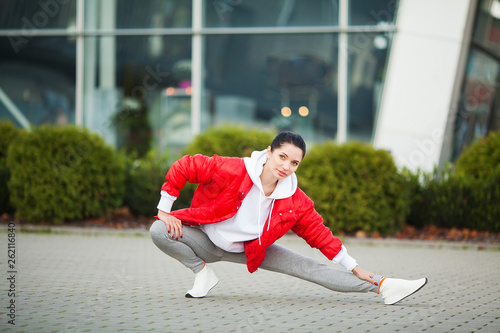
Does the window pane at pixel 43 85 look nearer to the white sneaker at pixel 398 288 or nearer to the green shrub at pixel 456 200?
the green shrub at pixel 456 200

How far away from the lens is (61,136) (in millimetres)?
10375

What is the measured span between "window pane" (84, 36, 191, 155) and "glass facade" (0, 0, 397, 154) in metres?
0.02

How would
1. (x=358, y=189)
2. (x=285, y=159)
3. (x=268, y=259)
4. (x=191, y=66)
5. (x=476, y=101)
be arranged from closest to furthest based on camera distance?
(x=285, y=159), (x=268, y=259), (x=358, y=189), (x=476, y=101), (x=191, y=66)

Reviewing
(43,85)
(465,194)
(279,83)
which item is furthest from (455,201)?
(43,85)

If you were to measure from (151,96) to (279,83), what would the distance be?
122 inches

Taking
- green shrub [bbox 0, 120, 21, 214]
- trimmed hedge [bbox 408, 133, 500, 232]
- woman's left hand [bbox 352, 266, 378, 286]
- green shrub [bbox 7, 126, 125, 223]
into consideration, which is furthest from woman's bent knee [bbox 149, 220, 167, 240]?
green shrub [bbox 0, 120, 21, 214]

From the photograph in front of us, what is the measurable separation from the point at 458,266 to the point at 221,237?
13.0 feet

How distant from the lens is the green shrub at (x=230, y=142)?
A: 10.8 m

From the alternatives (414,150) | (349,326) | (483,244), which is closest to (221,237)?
(349,326)

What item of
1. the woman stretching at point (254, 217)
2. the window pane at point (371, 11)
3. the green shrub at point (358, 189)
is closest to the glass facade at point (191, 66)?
the window pane at point (371, 11)

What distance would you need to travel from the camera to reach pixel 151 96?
1483 centimetres

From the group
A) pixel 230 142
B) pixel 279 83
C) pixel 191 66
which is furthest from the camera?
pixel 191 66

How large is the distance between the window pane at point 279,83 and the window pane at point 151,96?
30.7 inches

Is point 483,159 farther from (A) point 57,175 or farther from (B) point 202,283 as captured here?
(B) point 202,283
